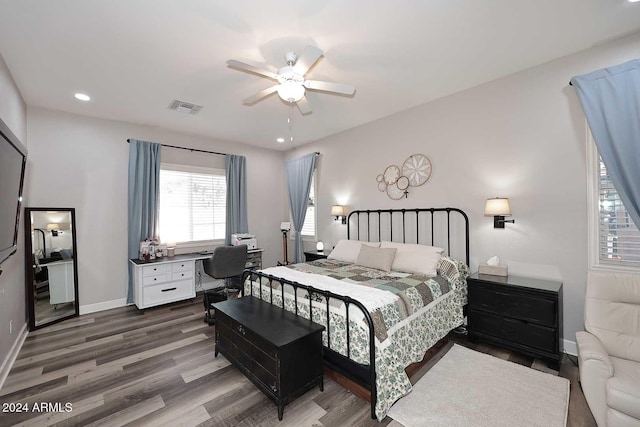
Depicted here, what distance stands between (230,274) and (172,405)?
7.54 ft

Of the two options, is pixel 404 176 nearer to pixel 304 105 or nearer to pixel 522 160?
pixel 522 160

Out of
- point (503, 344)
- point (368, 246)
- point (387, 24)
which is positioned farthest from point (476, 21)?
point (503, 344)

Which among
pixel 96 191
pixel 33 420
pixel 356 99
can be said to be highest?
pixel 356 99

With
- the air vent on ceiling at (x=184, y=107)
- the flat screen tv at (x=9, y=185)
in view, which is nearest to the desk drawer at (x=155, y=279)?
the flat screen tv at (x=9, y=185)

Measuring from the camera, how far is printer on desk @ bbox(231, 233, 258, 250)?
205 inches

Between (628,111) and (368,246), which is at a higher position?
(628,111)

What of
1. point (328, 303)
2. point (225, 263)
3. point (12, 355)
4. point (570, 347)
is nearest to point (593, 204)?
point (570, 347)

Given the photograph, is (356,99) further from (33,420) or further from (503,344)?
(33,420)

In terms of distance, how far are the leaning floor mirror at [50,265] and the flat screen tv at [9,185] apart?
4.67 ft

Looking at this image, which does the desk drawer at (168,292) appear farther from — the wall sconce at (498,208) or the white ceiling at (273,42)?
the wall sconce at (498,208)

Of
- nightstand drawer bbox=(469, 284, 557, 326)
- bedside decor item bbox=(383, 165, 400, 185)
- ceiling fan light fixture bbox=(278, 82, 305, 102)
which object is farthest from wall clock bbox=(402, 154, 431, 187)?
ceiling fan light fixture bbox=(278, 82, 305, 102)

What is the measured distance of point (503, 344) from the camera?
2.76m

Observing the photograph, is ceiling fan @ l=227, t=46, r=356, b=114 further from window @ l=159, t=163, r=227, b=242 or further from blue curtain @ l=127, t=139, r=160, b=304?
window @ l=159, t=163, r=227, b=242

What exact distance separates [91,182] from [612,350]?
6046 millimetres
